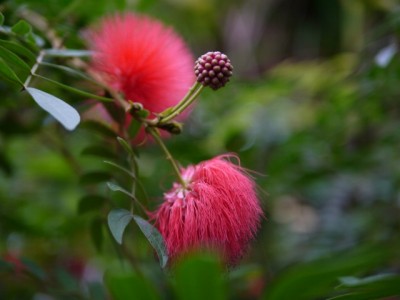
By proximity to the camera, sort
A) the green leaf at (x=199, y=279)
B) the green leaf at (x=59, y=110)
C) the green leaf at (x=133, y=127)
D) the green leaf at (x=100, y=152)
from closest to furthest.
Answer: the green leaf at (x=199, y=279)
the green leaf at (x=59, y=110)
the green leaf at (x=133, y=127)
the green leaf at (x=100, y=152)

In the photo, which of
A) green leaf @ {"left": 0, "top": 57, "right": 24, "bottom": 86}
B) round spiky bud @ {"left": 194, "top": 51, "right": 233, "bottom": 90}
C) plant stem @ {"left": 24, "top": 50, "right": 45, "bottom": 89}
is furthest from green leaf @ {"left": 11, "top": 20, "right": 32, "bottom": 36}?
round spiky bud @ {"left": 194, "top": 51, "right": 233, "bottom": 90}

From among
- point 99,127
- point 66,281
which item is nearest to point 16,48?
point 99,127

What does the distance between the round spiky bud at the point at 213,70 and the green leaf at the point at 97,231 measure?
16.6 inches

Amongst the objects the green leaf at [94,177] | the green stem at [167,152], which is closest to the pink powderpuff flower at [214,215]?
the green stem at [167,152]

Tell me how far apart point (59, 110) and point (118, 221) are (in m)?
0.15

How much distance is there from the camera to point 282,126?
5.10ft

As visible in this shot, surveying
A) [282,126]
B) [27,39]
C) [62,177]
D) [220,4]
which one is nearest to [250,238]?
[27,39]

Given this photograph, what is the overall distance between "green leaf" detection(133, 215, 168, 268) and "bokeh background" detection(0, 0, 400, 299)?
269 mm

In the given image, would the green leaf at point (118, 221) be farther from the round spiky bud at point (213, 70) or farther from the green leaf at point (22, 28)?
the green leaf at point (22, 28)

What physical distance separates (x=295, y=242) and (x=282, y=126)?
0.36 m

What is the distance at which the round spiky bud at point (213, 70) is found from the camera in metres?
0.70

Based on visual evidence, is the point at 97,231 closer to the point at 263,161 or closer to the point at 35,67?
the point at 35,67

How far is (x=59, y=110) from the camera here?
0.63 metres

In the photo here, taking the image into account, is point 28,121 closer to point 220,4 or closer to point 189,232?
point 189,232
